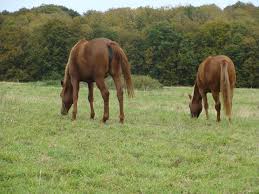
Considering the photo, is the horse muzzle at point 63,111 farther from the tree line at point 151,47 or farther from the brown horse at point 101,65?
the tree line at point 151,47

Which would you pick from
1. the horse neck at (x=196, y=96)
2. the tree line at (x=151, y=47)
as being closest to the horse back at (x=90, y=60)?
the horse neck at (x=196, y=96)

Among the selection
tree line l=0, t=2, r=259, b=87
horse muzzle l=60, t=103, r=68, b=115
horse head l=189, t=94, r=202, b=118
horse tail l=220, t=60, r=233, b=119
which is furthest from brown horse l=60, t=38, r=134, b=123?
tree line l=0, t=2, r=259, b=87

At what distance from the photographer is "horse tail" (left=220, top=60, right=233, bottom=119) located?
43.6 feet

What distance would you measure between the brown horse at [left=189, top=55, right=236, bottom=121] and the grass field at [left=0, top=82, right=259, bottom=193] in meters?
0.96

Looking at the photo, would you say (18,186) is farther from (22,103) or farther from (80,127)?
(22,103)

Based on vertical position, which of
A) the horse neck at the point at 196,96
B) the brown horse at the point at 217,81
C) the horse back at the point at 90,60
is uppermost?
the horse back at the point at 90,60

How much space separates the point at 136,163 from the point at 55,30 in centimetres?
5332

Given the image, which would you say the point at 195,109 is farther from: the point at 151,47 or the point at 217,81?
the point at 151,47

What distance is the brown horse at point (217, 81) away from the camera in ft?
44.0

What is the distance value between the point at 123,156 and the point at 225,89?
589 cm

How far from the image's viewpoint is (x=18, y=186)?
21.6ft

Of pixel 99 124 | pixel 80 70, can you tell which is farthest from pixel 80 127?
pixel 80 70

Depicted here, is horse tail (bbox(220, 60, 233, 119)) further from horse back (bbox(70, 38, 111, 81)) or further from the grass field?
horse back (bbox(70, 38, 111, 81))

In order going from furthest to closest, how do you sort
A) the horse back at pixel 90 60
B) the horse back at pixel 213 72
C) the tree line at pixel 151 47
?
1. the tree line at pixel 151 47
2. the horse back at pixel 213 72
3. the horse back at pixel 90 60
